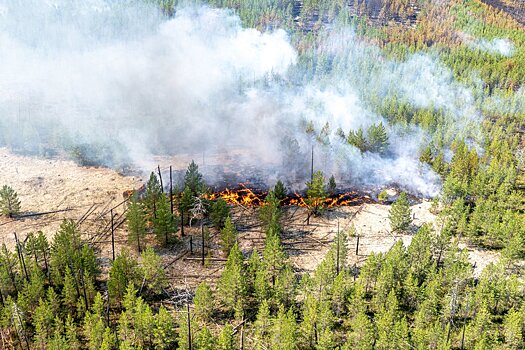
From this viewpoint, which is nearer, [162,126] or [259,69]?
[162,126]

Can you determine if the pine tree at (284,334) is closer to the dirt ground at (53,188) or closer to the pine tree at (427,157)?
the dirt ground at (53,188)

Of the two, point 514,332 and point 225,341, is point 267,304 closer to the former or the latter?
point 225,341

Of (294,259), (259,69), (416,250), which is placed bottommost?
(294,259)

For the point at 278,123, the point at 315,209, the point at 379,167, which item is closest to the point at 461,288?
the point at 315,209

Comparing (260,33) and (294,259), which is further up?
(260,33)

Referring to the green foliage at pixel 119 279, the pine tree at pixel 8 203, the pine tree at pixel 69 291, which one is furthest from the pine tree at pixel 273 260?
the pine tree at pixel 8 203

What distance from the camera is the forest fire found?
9575 centimetres

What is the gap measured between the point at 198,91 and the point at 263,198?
229ft

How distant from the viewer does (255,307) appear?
66.2 meters

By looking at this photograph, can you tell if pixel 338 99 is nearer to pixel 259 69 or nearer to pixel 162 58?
pixel 259 69

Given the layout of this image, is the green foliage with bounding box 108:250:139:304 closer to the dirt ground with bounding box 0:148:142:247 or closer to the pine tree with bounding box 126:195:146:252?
the pine tree with bounding box 126:195:146:252

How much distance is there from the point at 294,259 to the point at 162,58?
120 m

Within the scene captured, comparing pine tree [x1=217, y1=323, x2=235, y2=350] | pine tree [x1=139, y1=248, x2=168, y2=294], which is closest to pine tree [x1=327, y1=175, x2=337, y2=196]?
pine tree [x1=139, y1=248, x2=168, y2=294]

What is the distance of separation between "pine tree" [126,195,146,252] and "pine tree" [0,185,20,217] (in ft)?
80.8
